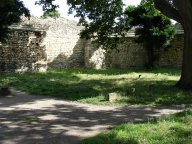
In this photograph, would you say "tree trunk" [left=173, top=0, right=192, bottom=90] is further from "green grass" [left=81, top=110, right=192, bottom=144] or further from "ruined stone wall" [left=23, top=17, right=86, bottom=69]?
"ruined stone wall" [left=23, top=17, right=86, bottom=69]

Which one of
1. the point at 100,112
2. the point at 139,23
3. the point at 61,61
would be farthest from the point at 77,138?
the point at 61,61

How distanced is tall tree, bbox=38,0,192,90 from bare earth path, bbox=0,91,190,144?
13.1ft

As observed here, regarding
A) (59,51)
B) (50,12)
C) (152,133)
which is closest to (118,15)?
(50,12)

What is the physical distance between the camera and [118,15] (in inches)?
787

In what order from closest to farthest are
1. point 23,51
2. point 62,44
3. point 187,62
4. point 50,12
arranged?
1. point 187,62
2. point 50,12
3. point 23,51
4. point 62,44

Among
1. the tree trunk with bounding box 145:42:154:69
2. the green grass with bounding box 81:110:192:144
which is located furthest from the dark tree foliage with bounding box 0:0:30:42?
the green grass with bounding box 81:110:192:144

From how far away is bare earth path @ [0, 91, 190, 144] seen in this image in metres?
7.90

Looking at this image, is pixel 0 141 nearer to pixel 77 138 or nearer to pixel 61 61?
pixel 77 138

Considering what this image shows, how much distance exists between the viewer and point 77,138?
7.76 metres

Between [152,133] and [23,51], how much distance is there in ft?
61.1

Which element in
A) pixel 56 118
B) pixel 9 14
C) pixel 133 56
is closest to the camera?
pixel 56 118

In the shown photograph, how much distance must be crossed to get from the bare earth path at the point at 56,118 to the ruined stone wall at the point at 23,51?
1126 centimetres

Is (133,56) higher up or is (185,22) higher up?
(185,22)

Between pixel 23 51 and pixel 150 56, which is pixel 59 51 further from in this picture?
pixel 150 56
